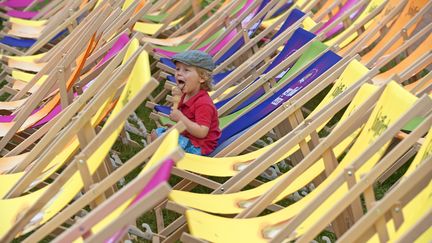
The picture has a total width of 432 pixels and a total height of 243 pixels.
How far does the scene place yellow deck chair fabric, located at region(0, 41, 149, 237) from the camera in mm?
→ 3775

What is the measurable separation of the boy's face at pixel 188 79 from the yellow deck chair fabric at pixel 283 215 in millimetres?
1027

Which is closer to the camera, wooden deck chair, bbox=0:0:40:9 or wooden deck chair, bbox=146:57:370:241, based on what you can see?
wooden deck chair, bbox=146:57:370:241

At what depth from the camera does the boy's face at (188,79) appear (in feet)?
16.5

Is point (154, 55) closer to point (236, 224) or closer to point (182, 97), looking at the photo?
point (182, 97)

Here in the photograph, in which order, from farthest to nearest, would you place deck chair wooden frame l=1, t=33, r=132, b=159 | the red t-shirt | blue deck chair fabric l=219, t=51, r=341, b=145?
blue deck chair fabric l=219, t=51, r=341, b=145 < the red t-shirt < deck chair wooden frame l=1, t=33, r=132, b=159

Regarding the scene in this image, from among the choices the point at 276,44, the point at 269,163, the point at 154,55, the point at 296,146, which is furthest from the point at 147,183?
the point at 154,55

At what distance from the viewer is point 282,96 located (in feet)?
17.6

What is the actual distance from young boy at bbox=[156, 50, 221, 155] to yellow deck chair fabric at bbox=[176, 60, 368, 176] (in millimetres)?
154

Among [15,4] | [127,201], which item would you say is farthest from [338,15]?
[127,201]

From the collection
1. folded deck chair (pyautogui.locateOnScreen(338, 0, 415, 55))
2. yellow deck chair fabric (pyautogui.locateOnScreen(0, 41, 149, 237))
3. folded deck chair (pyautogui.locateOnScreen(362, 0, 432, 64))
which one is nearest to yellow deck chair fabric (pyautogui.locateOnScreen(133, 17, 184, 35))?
folded deck chair (pyautogui.locateOnScreen(338, 0, 415, 55))

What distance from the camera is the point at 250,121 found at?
5.25m

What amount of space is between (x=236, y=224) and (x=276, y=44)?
2.07 metres

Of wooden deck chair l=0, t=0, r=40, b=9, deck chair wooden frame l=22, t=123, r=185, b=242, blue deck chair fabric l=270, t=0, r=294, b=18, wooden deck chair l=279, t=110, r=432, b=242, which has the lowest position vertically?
wooden deck chair l=279, t=110, r=432, b=242

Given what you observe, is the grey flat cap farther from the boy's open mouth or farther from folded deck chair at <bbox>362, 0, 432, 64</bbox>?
folded deck chair at <bbox>362, 0, 432, 64</bbox>
